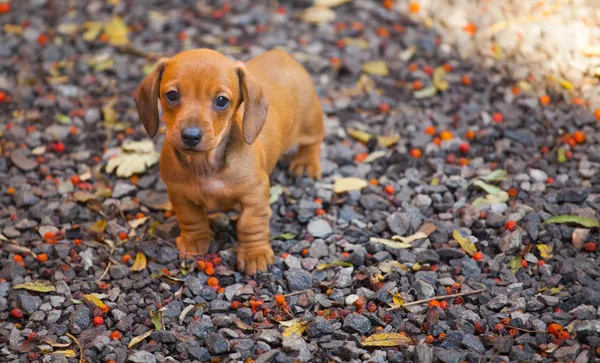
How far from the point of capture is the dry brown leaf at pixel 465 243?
615cm

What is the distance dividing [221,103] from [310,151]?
1.92m

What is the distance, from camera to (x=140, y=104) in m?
5.82

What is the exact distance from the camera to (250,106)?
18.6 ft

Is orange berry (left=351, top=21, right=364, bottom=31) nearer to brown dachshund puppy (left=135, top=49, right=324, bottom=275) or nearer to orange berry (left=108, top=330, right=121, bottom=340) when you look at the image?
brown dachshund puppy (left=135, top=49, right=324, bottom=275)

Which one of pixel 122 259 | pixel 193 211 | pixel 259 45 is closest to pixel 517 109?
pixel 259 45

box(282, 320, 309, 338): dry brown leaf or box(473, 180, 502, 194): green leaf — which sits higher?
box(473, 180, 502, 194): green leaf

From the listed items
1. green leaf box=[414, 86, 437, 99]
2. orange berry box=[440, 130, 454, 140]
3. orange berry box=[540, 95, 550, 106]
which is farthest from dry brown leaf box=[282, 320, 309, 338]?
orange berry box=[540, 95, 550, 106]

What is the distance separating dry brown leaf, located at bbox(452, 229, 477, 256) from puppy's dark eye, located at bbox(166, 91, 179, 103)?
2587 millimetres

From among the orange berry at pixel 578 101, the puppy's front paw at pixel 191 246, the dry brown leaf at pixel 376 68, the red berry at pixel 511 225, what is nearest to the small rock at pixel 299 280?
the puppy's front paw at pixel 191 246

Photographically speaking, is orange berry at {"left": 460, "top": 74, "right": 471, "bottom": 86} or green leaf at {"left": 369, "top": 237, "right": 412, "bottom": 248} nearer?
green leaf at {"left": 369, "top": 237, "right": 412, "bottom": 248}

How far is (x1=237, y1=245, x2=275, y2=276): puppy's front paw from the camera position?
241 inches

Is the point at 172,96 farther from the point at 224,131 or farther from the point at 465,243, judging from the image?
the point at 465,243

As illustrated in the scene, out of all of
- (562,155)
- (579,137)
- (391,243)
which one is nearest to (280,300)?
(391,243)

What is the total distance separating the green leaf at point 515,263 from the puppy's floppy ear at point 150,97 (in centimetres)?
303
